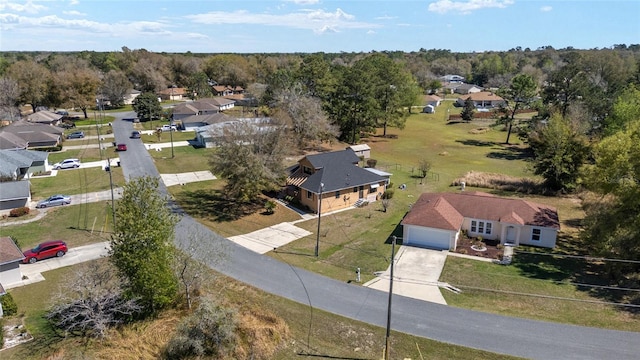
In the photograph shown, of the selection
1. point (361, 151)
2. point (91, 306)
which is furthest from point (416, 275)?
point (361, 151)

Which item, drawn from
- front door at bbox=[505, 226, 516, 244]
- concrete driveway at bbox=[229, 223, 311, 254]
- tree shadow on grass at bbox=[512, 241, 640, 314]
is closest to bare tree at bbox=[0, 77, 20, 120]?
concrete driveway at bbox=[229, 223, 311, 254]

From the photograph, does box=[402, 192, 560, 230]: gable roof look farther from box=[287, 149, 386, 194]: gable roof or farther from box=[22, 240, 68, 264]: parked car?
box=[22, 240, 68, 264]: parked car

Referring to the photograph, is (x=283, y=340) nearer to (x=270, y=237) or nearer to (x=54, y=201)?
(x=270, y=237)

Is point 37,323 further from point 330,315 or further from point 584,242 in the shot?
point 584,242

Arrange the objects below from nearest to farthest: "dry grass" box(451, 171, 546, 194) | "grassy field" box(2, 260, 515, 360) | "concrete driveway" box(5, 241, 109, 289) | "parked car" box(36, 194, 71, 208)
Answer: "grassy field" box(2, 260, 515, 360), "concrete driveway" box(5, 241, 109, 289), "parked car" box(36, 194, 71, 208), "dry grass" box(451, 171, 546, 194)

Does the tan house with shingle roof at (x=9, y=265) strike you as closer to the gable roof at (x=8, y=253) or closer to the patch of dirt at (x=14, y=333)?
the gable roof at (x=8, y=253)

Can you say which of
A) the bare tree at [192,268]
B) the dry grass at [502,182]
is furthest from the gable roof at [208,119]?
the bare tree at [192,268]
